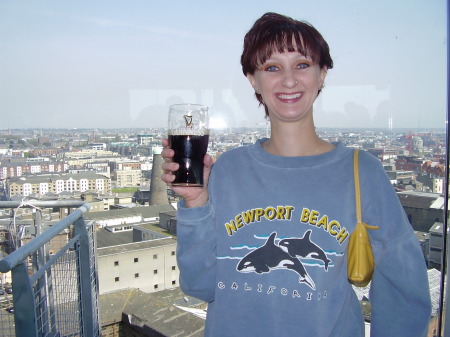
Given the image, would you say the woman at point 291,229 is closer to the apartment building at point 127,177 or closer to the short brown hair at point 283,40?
the short brown hair at point 283,40

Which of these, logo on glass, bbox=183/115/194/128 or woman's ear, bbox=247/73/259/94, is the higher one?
woman's ear, bbox=247/73/259/94

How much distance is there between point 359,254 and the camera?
2.43 ft

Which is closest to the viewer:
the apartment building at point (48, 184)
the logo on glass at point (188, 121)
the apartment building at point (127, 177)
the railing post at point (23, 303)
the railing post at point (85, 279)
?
the logo on glass at point (188, 121)

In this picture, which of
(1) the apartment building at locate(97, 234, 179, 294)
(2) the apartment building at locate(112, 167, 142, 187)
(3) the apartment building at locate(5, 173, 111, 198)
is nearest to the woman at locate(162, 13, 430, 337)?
(3) the apartment building at locate(5, 173, 111, 198)

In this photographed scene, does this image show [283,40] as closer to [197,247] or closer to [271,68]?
[271,68]

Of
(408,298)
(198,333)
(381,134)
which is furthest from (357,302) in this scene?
(198,333)

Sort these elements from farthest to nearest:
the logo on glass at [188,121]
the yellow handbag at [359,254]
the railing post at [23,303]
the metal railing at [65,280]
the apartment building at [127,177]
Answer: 1. the apartment building at [127,177]
2. the metal railing at [65,280]
3. the railing post at [23,303]
4. the logo on glass at [188,121]
5. the yellow handbag at [359,254]

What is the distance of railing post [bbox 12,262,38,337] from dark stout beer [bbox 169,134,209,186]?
505mm

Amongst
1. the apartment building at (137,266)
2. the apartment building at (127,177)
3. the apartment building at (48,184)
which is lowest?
the apartment building at (137,266)

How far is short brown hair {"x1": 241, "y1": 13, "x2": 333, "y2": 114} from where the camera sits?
2.62 ft

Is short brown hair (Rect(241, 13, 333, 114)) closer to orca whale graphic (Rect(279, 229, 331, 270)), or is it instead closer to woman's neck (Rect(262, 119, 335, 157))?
woman's neck (Rect(262, 119, 335, 157))

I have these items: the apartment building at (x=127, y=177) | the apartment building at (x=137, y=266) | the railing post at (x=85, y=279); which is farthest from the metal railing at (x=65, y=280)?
the apartment building at (x=127, y=177)

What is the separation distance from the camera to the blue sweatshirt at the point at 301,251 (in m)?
0.76

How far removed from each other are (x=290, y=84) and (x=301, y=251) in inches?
12.2
